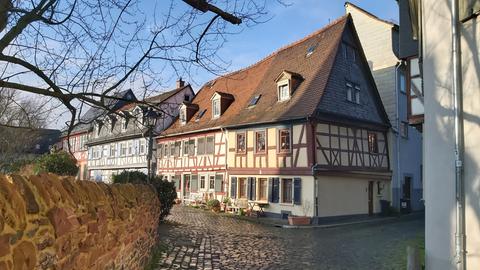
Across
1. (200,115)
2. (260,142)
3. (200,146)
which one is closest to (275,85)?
(260,142)

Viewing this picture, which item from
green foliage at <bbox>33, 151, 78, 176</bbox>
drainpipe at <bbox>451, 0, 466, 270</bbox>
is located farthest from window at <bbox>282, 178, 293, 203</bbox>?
drainpipe at <bbox>451, 0, 466, 270</bbox>

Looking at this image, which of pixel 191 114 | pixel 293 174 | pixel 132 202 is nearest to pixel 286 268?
pixel 132 202

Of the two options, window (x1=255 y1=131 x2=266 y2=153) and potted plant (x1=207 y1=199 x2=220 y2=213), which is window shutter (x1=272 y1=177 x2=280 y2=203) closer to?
window (x1=255 y1=131 x2=266 y2=153)

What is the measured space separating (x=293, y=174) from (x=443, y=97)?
15.6 metres

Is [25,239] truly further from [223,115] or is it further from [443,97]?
[223,115]

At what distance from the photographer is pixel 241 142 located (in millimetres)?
27016

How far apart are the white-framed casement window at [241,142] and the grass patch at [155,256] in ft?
48.5

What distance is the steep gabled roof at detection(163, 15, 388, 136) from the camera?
23875 mm

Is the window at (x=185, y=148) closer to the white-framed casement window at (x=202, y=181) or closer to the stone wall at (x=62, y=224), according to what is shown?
the white-framed casement window at (x=202, y=181)

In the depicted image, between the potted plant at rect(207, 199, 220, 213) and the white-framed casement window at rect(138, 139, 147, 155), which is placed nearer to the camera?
the potted plant at rect(207, 199, 220, 213)

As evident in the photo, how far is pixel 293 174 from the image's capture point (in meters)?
23.1

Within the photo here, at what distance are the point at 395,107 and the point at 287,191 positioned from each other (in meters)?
9.62

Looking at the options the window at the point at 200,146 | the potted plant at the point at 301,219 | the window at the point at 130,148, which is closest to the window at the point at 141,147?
the window at the point at 130,148

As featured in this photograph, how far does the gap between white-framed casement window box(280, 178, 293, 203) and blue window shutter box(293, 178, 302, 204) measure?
0.94 feet
